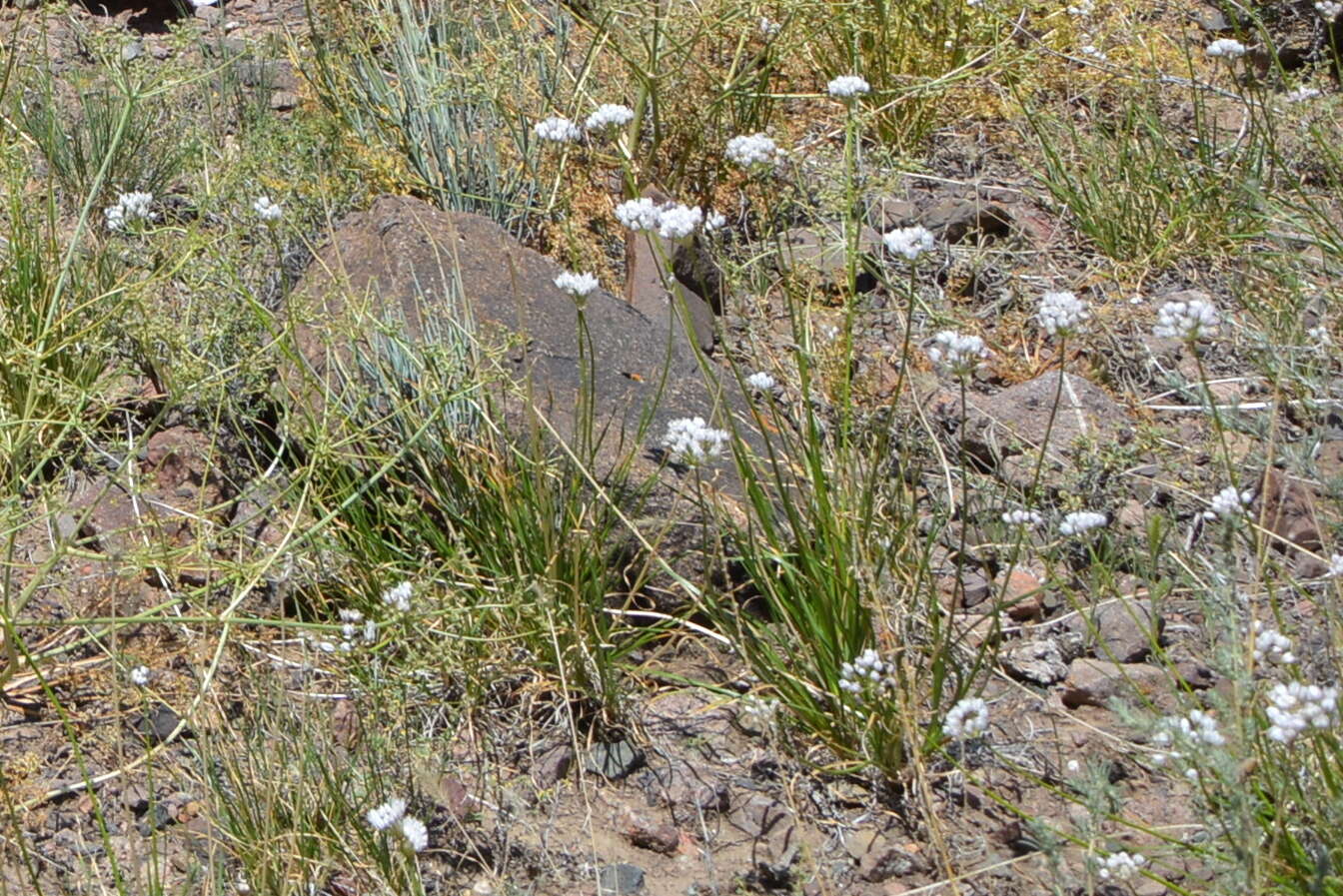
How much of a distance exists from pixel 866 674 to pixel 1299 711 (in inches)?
30.8

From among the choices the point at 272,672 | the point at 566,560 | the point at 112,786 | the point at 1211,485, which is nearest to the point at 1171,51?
the point at 1211,485

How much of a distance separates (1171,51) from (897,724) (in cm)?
305

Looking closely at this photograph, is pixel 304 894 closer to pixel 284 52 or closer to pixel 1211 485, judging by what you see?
pixel 1211 485

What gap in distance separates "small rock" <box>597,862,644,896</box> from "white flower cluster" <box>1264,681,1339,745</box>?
3.63 feet

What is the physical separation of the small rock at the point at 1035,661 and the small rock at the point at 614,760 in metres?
0.75

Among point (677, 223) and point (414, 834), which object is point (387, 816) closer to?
point (414, 834)

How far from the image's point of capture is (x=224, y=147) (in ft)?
14.2

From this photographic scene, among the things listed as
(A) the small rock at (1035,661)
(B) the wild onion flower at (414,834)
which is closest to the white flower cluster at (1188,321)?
(A) the small rock at (1035,661)

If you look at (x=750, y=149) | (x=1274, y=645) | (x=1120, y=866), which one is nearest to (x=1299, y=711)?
(x=1274, y=645)

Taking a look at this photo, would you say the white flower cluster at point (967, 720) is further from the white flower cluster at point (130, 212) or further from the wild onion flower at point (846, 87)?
the white flower cluster at point (130, 212)

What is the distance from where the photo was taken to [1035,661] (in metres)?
2.82

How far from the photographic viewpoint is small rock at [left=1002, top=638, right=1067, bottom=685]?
2.79 metres

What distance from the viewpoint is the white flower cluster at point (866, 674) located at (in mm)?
2373

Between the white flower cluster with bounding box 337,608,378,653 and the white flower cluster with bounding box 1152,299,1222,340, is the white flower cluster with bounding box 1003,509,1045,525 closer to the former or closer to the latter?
the white flower cluster with bounding box 1152,299,1222,340
